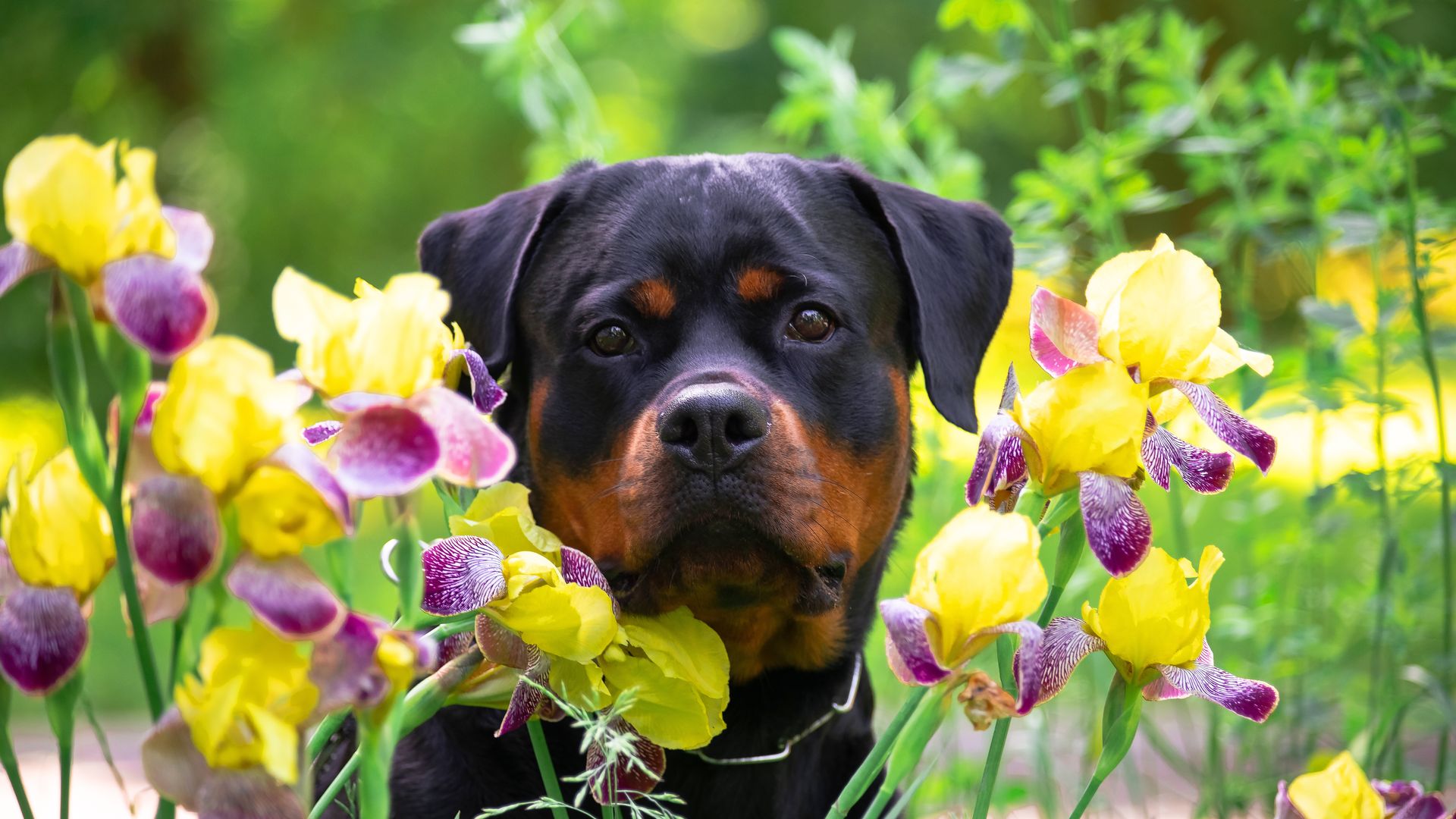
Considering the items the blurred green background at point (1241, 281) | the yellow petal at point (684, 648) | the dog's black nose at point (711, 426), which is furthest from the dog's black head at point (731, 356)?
the blurred green background at point (1241, 281)

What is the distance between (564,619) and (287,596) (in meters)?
0.37

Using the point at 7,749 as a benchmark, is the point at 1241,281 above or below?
below

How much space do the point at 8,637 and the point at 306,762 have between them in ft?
0.71

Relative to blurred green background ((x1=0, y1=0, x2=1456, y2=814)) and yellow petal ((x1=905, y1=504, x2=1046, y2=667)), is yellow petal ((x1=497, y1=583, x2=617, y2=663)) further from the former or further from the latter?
blurred green background ((x1=0, y1=0, x2=1456, y2=814))

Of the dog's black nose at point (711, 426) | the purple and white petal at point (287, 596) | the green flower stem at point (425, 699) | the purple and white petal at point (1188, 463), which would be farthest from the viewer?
the dog's black nose at point (711, 426)

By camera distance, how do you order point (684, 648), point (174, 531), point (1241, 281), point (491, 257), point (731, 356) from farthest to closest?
point (1241, 281) < point (491, 257) < point (731, 356) < point (684, 648) < point (174, 531)

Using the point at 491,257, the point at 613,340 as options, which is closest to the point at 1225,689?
the point at 613,340

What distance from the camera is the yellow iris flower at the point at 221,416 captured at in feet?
2.85

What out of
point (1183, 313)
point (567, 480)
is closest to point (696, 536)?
point (567, 480)

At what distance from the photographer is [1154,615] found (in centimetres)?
118

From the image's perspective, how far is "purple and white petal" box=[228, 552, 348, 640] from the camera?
2.83 feet

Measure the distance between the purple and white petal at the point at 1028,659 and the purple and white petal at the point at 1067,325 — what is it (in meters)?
0.26

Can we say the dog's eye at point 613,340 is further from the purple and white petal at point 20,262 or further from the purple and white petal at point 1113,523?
the purple and white petal at point 20,262

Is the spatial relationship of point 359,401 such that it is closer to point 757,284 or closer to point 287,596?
point 287,596
